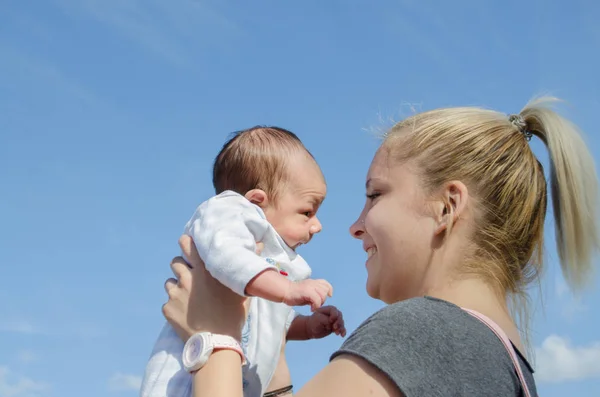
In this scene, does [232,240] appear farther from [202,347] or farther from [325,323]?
[325,323]

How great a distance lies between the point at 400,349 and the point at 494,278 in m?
0.83

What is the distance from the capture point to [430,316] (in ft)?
9.05

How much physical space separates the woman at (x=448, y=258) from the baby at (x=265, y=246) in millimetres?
203

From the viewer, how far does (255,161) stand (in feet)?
14.7

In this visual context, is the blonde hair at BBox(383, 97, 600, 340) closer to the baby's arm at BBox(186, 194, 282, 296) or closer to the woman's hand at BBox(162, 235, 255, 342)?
the baby's arm at BBox(186, 194, 282, 296)

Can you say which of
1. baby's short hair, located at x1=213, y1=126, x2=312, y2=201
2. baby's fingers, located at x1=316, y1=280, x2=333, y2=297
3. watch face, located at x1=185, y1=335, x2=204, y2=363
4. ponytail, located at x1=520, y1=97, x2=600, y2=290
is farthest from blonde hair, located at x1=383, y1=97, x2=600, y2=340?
watch face, located at x1=185, y1=335, x2=204, y2=363

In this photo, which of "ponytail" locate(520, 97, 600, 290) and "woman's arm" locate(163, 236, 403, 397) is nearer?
"woman's arm" locate(163, 236, 403, 397)

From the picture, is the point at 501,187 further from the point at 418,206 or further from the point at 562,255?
the point at 562,255

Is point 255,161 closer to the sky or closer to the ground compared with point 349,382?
closer to the sky

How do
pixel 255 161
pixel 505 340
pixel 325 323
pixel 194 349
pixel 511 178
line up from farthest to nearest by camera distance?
pixel 255 161
pixel 325 323
pixel 194 349
pixel 511 178
pixel 505 340

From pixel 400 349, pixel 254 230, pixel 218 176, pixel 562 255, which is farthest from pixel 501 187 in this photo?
pixel 218 176

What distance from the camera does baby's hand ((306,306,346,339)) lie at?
4336 mm

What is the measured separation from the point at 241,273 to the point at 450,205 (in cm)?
102

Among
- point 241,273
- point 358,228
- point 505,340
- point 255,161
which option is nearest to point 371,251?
point 358,228
